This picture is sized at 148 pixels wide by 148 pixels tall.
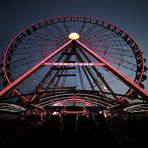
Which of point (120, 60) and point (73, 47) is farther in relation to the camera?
point (73, 47)

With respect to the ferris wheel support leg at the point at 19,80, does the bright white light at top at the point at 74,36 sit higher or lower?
higher

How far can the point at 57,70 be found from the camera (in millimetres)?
13945

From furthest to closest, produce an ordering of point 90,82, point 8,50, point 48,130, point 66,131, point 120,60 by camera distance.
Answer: point 90,82 < point 8,50 < point 120,60 < point 66,131 < point 48,130

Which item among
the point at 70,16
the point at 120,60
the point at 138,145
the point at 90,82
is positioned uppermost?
the point at 70,16

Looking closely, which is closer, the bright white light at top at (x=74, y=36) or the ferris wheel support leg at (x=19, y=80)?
the ferris wheel support leg at (x=19, y=80)

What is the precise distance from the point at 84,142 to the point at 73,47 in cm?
1118

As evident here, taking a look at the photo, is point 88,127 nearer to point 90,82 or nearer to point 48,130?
point 48,130

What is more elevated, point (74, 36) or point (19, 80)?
point (74, 36)

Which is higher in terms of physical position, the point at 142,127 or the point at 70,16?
the point at 70,16

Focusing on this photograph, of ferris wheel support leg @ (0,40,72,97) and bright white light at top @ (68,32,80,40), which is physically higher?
bright white light at top @ (68,32,80,40)

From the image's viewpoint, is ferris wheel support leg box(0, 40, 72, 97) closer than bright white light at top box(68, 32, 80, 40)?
Yes

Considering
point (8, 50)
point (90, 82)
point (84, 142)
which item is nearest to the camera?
point (84, 142)

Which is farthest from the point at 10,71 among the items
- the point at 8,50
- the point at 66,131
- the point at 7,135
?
the point at 66,131

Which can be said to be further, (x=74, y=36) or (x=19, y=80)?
(x=74, y=36)
